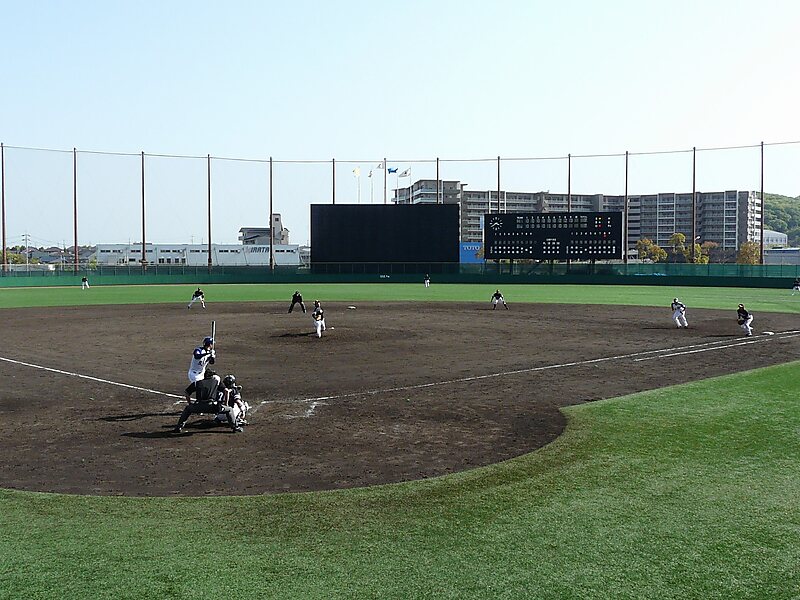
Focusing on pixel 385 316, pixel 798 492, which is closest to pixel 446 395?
pixel 798 492

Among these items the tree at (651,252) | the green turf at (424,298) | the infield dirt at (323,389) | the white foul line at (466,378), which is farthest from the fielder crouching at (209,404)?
the tree at (651,252)

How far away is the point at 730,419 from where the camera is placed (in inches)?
526

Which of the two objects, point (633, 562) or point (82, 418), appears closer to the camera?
point (633, 562)

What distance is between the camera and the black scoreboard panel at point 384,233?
72.3 meters

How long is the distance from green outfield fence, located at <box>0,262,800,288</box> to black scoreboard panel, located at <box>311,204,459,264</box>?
3.06ft

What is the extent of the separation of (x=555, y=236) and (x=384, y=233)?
1627 cm

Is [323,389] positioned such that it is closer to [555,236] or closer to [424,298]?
[424,298]

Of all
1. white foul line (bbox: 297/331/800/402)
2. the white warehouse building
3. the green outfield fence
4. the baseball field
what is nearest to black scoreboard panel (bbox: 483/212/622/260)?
the green outfield fence

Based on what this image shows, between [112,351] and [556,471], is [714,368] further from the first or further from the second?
[112,351]

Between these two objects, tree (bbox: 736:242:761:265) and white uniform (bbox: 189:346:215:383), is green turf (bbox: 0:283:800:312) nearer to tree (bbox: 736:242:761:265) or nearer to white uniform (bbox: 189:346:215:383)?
white uniform (bbox: 189:346:215:383)

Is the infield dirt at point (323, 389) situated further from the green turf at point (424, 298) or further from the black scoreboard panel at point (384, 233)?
the black scoreboard panel at point (384, 233)

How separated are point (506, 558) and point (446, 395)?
9087mm

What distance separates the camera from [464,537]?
7.71m

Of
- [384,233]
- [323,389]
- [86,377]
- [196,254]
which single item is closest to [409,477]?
[323,389]
